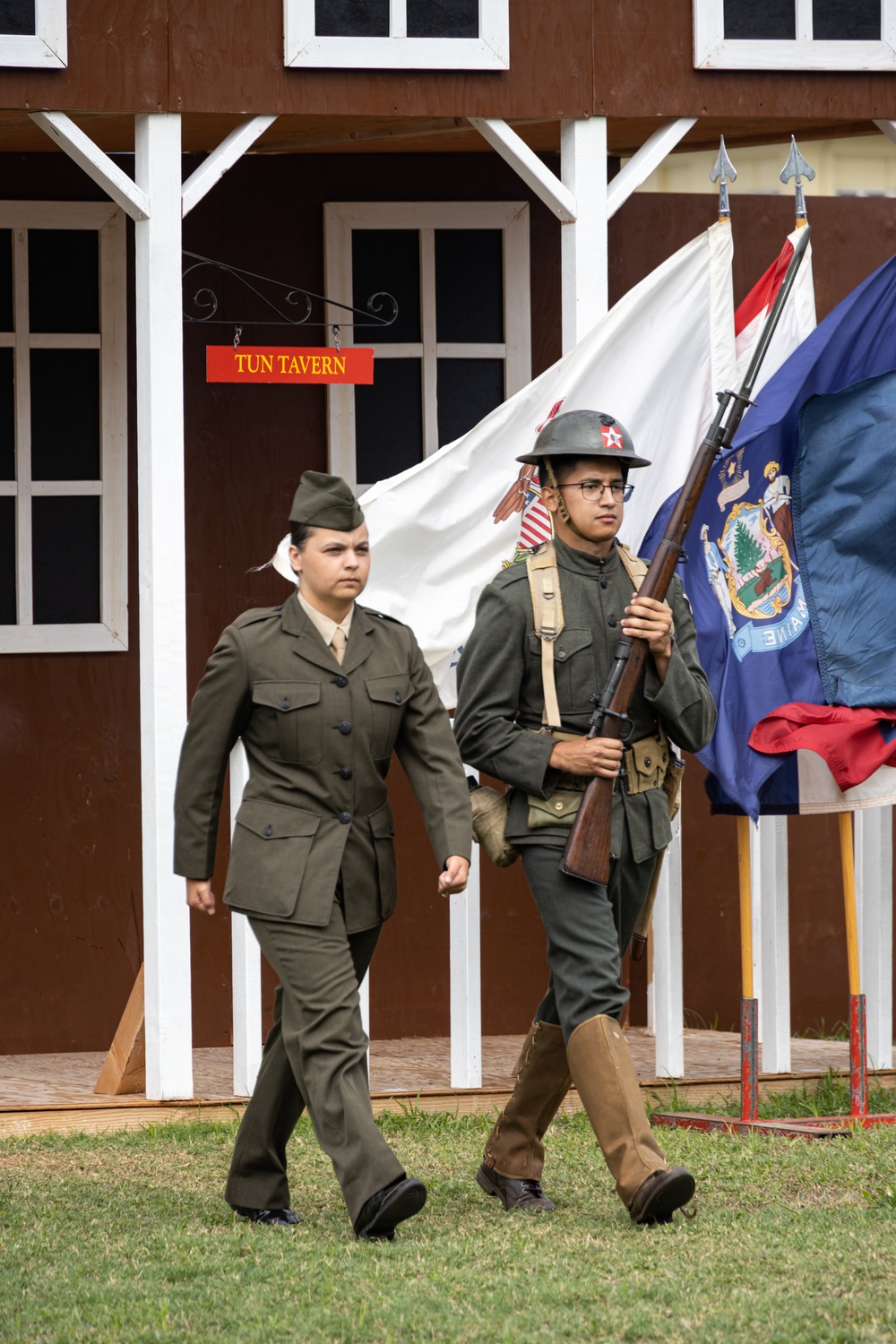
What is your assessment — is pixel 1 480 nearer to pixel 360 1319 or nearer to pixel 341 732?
pixel 341 732

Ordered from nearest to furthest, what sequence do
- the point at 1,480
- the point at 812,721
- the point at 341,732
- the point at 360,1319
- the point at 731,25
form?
the point at 360,1319
the point at 341,732
the point at 812,721
the point at 731,25
the point at 1,480

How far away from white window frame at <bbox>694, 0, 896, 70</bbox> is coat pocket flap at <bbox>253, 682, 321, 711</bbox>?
3.25m

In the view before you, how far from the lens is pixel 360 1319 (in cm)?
419

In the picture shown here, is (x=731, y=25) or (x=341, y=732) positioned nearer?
(x=341, y=732)

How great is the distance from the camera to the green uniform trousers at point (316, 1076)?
4.89 metres

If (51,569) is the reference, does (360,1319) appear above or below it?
below

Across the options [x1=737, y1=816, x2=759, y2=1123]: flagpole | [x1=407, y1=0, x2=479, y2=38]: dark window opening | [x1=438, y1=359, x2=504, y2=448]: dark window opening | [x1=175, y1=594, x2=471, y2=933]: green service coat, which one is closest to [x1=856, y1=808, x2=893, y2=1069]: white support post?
[x1=737, y1=816, x2=759, y2=1123]: flagpole

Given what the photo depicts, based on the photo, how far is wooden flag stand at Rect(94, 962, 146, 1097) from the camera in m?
6.83

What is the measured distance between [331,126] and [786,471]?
238 centimetres

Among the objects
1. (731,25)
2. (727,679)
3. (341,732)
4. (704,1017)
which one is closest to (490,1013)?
(704,1017)

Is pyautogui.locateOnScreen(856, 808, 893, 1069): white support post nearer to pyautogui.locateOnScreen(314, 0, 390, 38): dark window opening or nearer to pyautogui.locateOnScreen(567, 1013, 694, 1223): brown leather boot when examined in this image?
pyautogui.locateOnScreen(567, 1013, 694, 1223): brown leather boot

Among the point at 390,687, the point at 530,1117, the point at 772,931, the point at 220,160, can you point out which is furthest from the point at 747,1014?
the point at 220,160

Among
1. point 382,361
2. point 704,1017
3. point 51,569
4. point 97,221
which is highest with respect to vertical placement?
point 97,221

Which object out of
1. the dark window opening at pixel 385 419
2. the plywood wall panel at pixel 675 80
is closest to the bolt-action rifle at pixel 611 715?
the plywood wall panel at pixel 675 80
